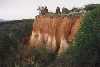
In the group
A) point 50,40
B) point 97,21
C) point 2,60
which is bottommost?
point 2,60

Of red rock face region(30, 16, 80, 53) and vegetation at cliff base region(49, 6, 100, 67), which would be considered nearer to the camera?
vegetation at cliff base region(49, 6, 100, 67)

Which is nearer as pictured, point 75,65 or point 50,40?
point 75,65

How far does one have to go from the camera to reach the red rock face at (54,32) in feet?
13.6

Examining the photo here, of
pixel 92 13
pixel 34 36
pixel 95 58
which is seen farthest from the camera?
pixel 34 36

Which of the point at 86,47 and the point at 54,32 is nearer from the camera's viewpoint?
the point at 86,47

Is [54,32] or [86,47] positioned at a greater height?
[54,32]

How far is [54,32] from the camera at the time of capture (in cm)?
439

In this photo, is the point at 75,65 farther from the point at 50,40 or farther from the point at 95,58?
the point at 50,40

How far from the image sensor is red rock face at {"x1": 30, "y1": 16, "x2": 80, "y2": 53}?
4133mm

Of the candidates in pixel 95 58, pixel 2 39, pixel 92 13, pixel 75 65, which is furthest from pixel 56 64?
pixel 2 39

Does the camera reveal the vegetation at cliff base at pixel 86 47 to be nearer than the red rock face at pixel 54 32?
Yes

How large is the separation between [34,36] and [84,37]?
1.08 meters

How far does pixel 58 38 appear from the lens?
4305 mm

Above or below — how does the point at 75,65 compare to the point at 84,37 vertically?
below
